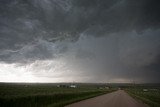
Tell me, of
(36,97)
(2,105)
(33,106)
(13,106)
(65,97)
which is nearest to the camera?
(2,105)

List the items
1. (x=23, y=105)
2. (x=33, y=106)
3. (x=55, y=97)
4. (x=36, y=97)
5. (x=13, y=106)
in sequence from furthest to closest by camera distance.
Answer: (x=55, y=97)
(x=36, y=97)
(x=33, y=106)
(x=23, y=105)
(x=13, y=106)

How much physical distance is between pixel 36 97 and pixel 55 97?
19.7 ft

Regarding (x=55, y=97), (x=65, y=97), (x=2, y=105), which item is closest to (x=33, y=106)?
(x=2, y=105)

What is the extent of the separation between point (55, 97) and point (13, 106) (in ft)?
35.0

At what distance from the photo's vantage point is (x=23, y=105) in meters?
19.5

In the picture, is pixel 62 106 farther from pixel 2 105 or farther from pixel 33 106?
pixel 2 105

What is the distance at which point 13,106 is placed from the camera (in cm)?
1812

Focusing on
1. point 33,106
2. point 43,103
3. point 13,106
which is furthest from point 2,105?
point 43,103

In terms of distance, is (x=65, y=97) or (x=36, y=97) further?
(x=65, y=97)

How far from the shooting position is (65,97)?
108 feet

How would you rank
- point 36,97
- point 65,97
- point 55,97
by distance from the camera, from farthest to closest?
point 65,97
point 55,97
point 36,97

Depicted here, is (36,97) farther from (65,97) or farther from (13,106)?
(65,97)

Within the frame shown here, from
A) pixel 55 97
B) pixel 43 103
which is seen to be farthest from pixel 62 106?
pixel 55 97

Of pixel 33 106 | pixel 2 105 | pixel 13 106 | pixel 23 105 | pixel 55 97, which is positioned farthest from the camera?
pixel 55 97
